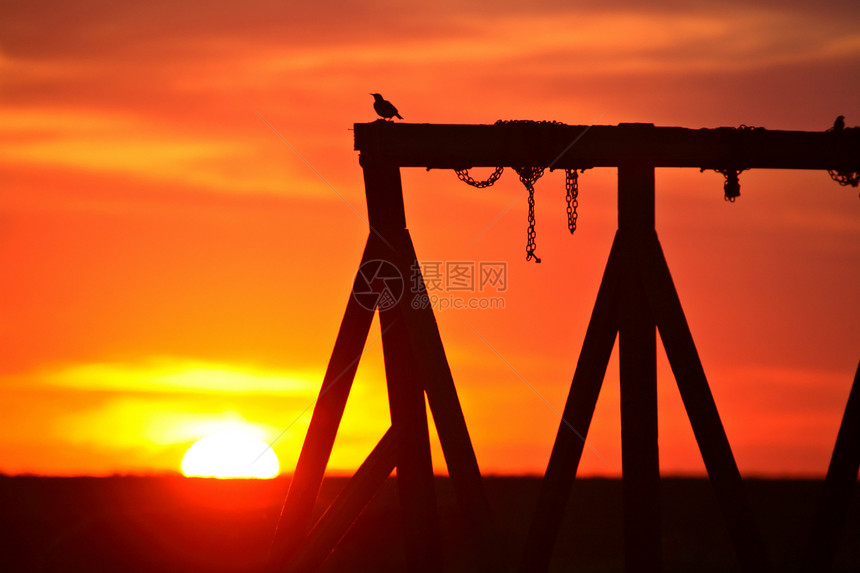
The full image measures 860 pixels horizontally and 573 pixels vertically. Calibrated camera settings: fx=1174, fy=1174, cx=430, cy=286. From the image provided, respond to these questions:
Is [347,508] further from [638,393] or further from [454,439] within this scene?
[638,393]

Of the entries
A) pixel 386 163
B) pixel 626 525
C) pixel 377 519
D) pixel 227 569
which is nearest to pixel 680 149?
pixel 386 163

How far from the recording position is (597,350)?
12.7 m

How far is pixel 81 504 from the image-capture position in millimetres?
30828

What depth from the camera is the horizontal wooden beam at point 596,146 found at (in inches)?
506

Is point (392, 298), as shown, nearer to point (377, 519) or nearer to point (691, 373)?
point (691, 373)

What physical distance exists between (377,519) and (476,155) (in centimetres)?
1563

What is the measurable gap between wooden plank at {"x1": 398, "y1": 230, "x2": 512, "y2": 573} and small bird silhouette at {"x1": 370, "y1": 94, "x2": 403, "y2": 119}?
3.25m

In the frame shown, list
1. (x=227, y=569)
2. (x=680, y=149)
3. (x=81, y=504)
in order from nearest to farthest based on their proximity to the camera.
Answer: (x=680, y=149) < (x=227, y=569) < (x=81, y=504)

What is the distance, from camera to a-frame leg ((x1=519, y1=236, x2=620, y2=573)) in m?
12.7

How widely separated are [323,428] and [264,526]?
10.3 meters

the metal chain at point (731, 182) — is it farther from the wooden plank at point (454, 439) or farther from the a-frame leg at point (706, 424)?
the wooden plank at point (454, 439)

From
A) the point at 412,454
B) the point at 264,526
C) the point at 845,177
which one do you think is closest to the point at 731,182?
the point at 845,177

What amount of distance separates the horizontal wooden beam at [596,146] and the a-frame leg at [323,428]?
4.28 feet

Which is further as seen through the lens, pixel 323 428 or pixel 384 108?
pixel 384 108
